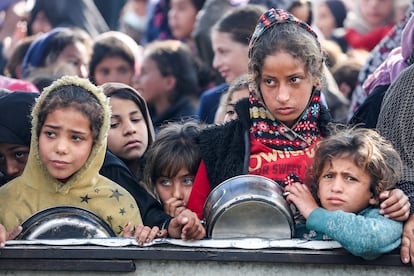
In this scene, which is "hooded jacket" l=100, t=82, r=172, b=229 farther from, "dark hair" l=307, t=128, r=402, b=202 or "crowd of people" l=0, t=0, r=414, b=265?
"dark hair" l=307, t=128, r=402, b=202

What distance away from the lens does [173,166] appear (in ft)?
18.8

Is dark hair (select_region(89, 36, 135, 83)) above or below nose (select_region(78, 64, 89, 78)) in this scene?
above

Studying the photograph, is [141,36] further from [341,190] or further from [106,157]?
[341,190]

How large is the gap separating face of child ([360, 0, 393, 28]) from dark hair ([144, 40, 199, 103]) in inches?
84.7

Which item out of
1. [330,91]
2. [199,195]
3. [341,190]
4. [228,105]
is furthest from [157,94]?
[341,190]

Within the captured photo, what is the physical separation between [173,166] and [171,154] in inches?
2.5

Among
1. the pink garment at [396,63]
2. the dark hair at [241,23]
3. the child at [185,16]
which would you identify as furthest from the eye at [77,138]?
the child at [185,16]

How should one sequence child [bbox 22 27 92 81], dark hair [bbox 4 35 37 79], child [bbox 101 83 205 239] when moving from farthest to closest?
dark hair [bbox 4 35 37 79], child [bbox 22 27 92 81], child [bbox 101 83 205 239]

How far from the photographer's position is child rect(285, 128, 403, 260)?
458cm

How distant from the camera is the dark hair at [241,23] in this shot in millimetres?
7637

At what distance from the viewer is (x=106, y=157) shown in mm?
5691

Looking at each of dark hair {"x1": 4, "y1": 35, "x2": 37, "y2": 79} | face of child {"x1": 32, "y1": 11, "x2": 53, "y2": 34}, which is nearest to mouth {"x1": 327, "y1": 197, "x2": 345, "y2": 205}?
dark hair {"x1": 4, "y1": 35, "x2": 37, "y2": 79}

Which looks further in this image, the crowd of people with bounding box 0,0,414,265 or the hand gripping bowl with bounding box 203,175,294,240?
the crowd of people with bounding box 0,0,414,265

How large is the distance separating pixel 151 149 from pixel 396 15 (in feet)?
15.9
